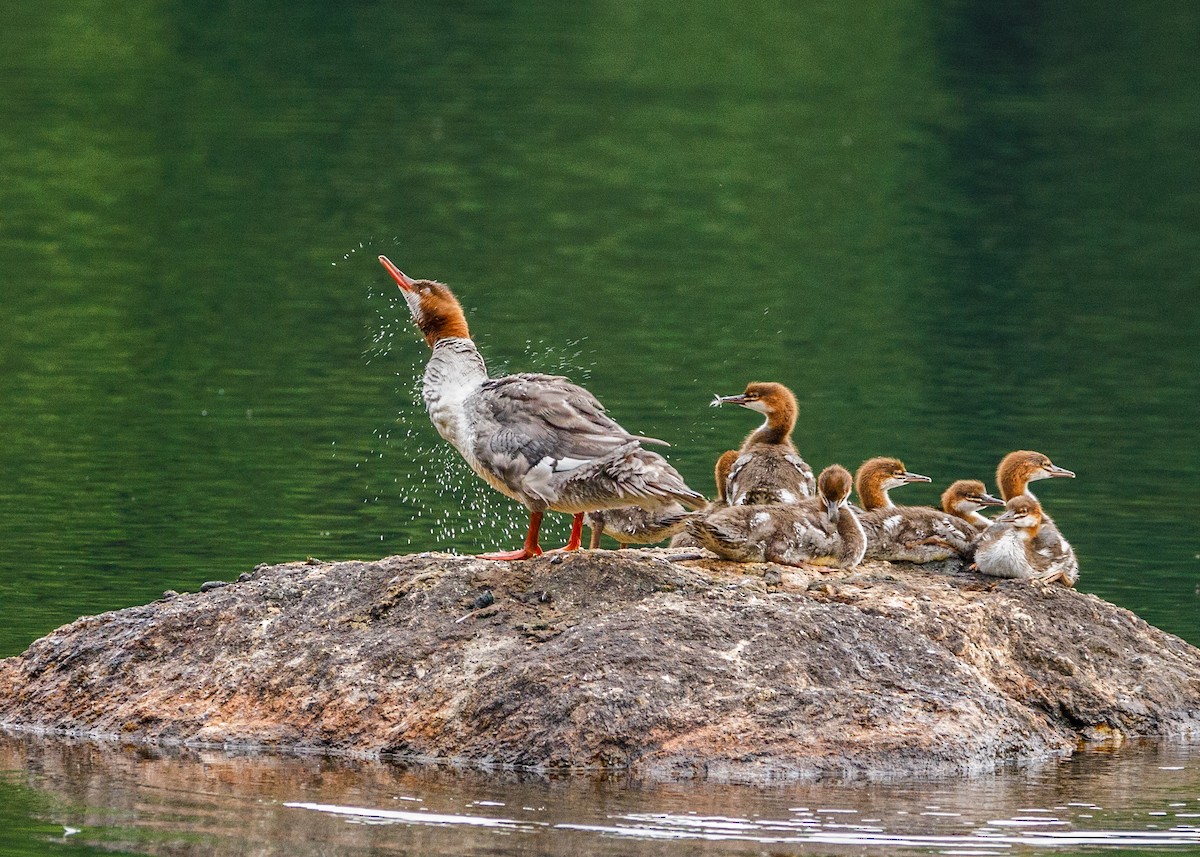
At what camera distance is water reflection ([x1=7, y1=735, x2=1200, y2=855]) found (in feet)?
29.8

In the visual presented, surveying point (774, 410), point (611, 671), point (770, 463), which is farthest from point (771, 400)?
point (611, 671)

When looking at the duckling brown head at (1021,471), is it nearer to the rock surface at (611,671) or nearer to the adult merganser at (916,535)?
the adult merganser at (916,535)

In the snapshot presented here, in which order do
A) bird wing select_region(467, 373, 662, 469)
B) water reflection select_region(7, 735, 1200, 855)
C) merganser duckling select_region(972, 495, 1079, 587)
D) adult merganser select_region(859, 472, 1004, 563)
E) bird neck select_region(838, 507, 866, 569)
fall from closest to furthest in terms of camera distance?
water reflection select_region(7, 735, 1200, 855) < bird wing select_region(467, 373, 662, 469) < bird neck select_region(838, 507, 866, 569) < merganser duckling select_region(972, 495, 1079, 587) < adult merganser select_region(859, 472, 1004, 563)

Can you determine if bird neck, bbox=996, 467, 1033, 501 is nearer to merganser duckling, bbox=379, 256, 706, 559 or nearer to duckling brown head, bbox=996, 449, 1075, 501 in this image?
duckling brown head, bbox=996, 449, 1075, 501

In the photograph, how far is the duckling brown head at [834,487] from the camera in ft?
38.7

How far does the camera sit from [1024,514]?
12312 millimetres

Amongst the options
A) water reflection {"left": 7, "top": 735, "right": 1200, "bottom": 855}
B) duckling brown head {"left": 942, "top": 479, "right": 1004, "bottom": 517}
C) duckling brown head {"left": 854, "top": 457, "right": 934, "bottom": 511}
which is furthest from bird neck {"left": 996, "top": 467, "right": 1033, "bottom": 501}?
water reflection {"left": 7, "top": 735, "right": 1200, "bottom": 855}

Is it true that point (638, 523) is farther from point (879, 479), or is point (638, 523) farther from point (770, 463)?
point (879, 479)

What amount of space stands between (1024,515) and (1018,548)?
216 mm

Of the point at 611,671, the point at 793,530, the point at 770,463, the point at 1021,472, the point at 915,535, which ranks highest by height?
the point at 1021,472

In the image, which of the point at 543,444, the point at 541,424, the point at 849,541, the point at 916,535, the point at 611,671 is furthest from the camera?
the point at 916,535

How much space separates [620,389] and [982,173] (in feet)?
69.9

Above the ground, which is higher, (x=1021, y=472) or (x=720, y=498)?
(x=1021, y=472)

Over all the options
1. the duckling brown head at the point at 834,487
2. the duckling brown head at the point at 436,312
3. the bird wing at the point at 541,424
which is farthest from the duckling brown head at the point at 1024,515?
the duckling brown head at the point at 436,312
